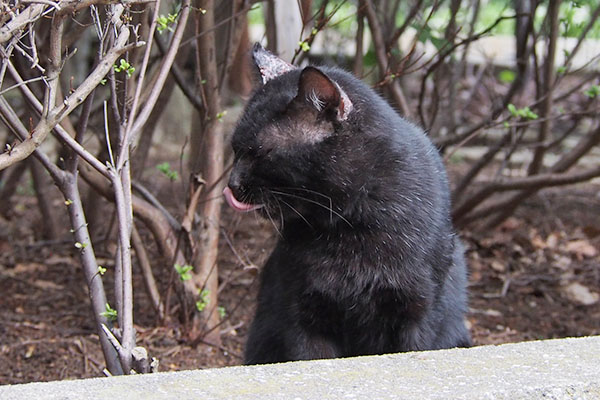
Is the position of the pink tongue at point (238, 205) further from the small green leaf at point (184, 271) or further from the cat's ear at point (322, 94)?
the small green leaf at point (184, 271)

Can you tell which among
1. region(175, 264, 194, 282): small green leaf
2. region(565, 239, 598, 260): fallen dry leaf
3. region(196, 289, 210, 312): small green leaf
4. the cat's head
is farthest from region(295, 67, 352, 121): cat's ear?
region(565, 239, 598, 260): fallen dry leaf

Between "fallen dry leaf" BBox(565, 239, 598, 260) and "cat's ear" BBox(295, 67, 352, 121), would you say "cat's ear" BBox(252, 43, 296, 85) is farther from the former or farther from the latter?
"fallen dry leaf" BBox(565, 239, 598, 260)

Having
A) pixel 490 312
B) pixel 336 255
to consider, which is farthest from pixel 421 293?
pixel 490 312

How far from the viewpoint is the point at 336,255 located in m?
2.64

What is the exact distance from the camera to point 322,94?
2.42 metres

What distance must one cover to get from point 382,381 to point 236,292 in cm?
244

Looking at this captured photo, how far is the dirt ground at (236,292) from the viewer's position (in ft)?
11.3

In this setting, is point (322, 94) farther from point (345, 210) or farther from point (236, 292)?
point (236, 292)

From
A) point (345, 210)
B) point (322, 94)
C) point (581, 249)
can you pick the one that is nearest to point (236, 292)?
point (345, 210)

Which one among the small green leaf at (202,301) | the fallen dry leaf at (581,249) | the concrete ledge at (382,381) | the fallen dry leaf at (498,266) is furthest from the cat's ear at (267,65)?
the fallen dry leaf at (581,249)

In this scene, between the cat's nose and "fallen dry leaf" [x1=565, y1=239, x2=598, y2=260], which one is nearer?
the cat's nose

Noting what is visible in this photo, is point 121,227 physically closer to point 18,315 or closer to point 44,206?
point 18,315

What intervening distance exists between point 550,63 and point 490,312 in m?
1.33

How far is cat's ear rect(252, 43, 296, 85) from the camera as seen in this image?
9.30 ft
